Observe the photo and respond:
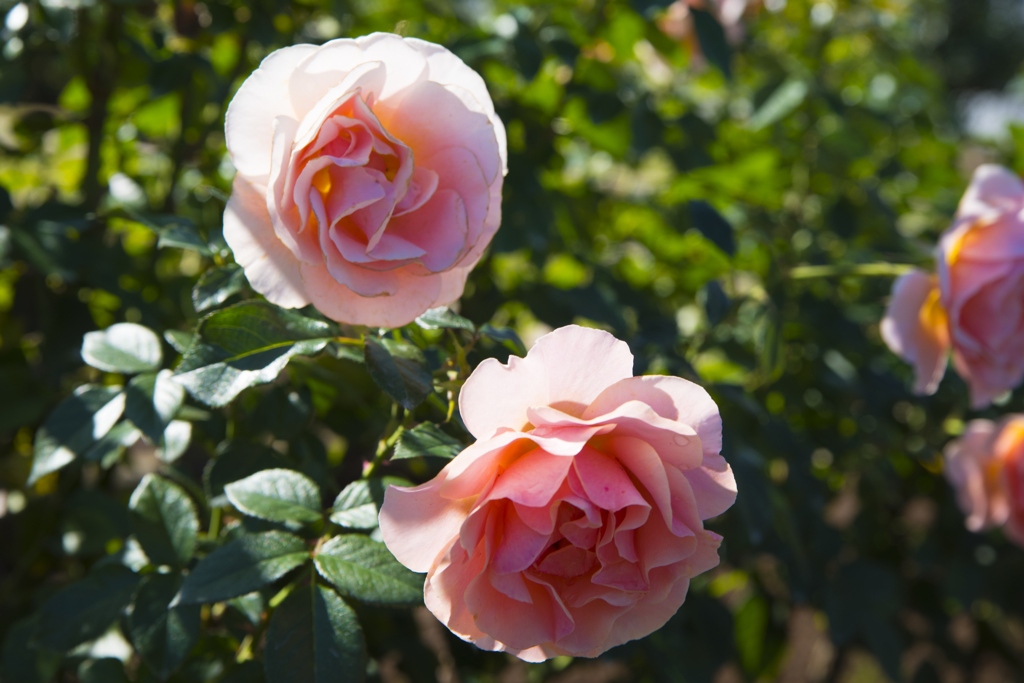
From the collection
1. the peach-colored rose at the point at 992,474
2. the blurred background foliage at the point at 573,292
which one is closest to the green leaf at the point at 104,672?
the blurred background foliage at the point at 573,292

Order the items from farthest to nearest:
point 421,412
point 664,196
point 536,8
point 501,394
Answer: point 664,196
point 536,8
point 421,412
point 501,394

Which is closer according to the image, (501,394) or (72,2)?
(501,394)

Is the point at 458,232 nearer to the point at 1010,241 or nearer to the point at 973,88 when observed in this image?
the point at 1010,241

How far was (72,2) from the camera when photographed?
83 centimetres

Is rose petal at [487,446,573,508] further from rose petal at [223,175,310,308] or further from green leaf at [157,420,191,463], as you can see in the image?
green leaf at [157,420,191,463]

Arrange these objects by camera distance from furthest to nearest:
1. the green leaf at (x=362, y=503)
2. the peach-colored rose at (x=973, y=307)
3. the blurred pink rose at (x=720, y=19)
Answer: the blurred pink rose at (x=720, y=19) < the peach-colored rose at (x=973, y=307) < the green leaf at (x=362, y=503)

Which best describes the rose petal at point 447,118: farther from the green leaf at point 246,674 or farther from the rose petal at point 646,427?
the green leaf at point 246,674

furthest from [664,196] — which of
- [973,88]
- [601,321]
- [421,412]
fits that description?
[973,88]

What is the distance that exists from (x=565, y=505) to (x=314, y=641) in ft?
0.68

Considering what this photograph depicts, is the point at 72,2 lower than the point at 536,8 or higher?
higher

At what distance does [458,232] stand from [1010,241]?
2.38 feet

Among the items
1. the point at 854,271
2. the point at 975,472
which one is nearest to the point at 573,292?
the point at 854,271

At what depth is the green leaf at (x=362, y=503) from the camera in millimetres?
551

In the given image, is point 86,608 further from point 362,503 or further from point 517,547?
point 517,547
